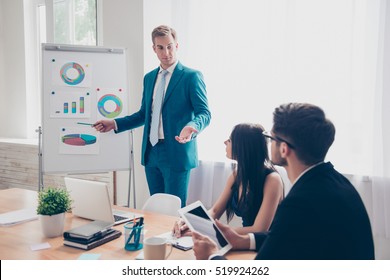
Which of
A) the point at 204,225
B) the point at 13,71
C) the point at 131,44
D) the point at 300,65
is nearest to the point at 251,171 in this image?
the point at 204,225

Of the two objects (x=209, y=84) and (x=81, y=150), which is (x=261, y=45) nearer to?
(x=209, y=84)

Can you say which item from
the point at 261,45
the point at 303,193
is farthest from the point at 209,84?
the point at 303,193

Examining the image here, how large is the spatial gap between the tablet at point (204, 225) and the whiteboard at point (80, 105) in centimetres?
188

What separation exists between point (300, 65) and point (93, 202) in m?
1.90

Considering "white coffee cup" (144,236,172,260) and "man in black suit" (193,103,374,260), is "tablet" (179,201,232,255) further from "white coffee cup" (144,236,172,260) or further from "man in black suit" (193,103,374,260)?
"man in black suit" (193,103,374,260)

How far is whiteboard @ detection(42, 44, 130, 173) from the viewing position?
10.2 feet

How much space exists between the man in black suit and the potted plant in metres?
0.99

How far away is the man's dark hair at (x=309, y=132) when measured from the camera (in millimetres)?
1191

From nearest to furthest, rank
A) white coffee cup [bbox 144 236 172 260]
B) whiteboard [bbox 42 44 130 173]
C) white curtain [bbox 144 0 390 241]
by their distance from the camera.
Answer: white coffee cup [bbox 144 236 172 260] < white curtain [bbox 144 0 390 241] < whiteboard [bbox 42 44 130 173]

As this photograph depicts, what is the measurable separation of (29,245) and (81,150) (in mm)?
1637

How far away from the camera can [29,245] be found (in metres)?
1.58

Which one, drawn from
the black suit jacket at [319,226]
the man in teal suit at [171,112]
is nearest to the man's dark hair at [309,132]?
the black suit jacket at [319,226]

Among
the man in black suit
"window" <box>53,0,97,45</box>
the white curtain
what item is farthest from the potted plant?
"window" <box>53,0,97,45</box>

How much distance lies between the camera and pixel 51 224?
1663 millimetres
